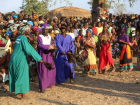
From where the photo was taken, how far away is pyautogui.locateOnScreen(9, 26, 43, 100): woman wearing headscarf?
5082mm

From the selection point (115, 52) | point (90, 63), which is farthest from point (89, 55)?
point (115, 52)

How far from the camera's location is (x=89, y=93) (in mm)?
5898

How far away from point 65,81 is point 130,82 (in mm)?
2309

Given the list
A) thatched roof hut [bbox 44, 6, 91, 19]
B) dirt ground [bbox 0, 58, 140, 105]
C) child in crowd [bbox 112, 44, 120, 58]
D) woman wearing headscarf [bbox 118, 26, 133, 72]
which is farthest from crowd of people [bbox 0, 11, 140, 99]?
thatched roof hut [bbox 44, 6, 91, 19]

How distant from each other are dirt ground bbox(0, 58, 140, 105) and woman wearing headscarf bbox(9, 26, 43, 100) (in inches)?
17.7

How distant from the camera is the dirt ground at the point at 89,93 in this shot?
17.1 feet

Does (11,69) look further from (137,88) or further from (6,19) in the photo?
(6,19)

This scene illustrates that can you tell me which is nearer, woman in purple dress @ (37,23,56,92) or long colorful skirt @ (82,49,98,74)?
woman in purple dress @ (37,23,56,92)

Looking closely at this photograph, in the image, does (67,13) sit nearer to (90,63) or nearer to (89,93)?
(90,63)

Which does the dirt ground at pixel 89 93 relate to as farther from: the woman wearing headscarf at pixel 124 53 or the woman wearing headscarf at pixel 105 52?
the woman wearing headscarf at pixel 124 53

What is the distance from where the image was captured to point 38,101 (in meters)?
5.32

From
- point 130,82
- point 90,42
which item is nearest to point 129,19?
point 90,42

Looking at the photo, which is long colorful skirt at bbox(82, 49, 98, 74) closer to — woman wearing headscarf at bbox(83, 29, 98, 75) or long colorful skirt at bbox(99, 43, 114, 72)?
woman wearing headscarf at bbox(83, 29, 98, 75)

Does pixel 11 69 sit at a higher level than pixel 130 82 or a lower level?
higher
